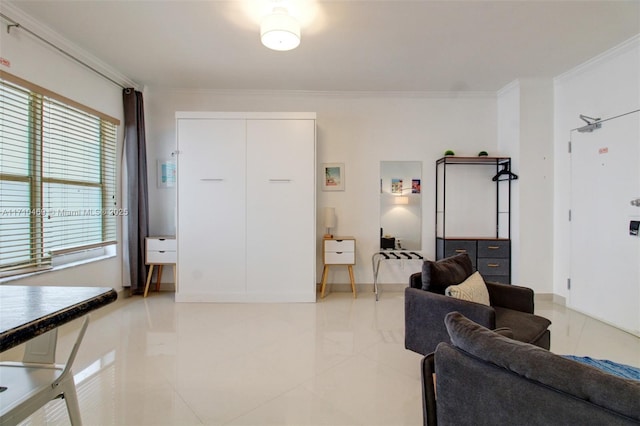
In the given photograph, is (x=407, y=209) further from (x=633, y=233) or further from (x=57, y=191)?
(x=57, y=191)

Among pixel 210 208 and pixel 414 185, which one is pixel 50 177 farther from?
pixel 414 185

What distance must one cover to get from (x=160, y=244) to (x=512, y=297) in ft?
12.5

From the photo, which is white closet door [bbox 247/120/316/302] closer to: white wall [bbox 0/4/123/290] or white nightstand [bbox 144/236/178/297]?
white nightstand [bbox 144/236/178/297]

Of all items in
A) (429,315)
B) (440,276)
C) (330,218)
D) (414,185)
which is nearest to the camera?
(429,315)

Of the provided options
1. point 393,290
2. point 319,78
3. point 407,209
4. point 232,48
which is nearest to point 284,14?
point 232,48

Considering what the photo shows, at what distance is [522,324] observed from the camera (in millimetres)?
1906

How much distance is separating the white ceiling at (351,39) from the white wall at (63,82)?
0.72 ft

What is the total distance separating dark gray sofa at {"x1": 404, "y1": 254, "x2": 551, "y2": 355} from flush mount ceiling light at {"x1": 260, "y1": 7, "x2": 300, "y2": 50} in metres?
2.02

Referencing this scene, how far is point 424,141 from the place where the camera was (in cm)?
415

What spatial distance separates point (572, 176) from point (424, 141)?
5.68ft

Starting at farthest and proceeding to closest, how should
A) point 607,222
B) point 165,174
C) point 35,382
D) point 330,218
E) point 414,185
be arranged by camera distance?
point 414,185, point 165,174, point 330,218, point 607,222, point 35,382

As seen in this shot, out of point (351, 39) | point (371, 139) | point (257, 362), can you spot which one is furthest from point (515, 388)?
point (371, 139)

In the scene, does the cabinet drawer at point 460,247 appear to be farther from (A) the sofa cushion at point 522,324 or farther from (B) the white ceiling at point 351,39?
(B) the white ceiling at point 351,39

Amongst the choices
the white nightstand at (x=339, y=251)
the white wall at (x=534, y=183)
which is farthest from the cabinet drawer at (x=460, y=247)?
the white nightstand at (x=339, y=251)
